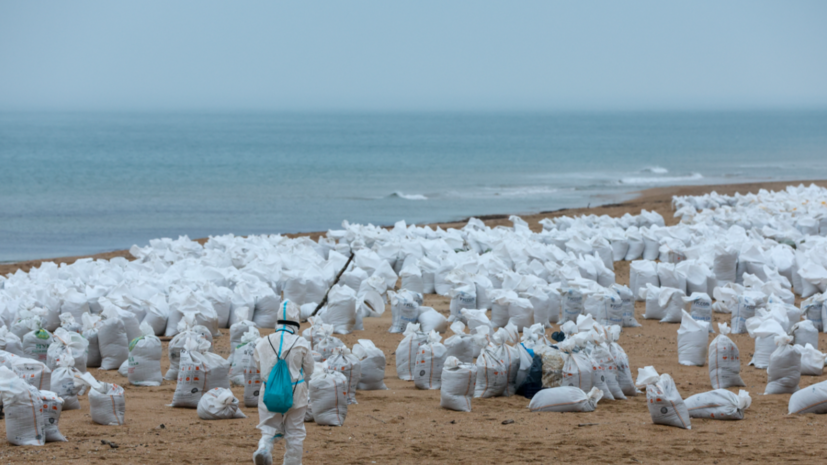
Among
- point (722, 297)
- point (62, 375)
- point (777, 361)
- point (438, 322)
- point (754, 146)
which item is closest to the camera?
point (62, 375)

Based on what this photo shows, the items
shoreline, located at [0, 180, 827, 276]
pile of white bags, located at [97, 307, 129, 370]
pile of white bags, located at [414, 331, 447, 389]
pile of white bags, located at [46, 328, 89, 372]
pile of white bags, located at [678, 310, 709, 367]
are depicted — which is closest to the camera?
pile of white bags, located at [46, 328, 89, 372]

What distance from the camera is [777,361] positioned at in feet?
20.5

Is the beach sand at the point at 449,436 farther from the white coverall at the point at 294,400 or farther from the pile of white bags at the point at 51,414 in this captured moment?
the white coverall at the point at 294,400

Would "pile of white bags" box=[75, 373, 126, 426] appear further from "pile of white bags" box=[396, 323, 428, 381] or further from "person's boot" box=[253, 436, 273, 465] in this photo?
"pile of white bags" box=[396, 323, 428, 381]

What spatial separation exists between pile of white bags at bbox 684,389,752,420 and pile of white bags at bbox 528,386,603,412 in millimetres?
631

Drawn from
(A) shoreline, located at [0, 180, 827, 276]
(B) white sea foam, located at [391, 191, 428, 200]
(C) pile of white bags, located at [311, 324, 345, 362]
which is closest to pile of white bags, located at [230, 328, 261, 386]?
(C) pile of white bags, located at [311, 324, 345, 362]

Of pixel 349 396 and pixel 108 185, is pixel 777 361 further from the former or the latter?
pixel 108 185

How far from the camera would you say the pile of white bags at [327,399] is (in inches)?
214

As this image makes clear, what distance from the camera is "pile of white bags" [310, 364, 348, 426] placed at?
5.43 meters

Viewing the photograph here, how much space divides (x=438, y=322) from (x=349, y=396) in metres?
2.48

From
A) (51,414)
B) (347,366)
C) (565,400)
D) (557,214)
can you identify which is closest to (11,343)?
(51,414)

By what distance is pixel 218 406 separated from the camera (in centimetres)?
555

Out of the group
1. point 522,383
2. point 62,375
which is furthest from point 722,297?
point 62,375

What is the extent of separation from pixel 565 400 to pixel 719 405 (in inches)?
39.8
